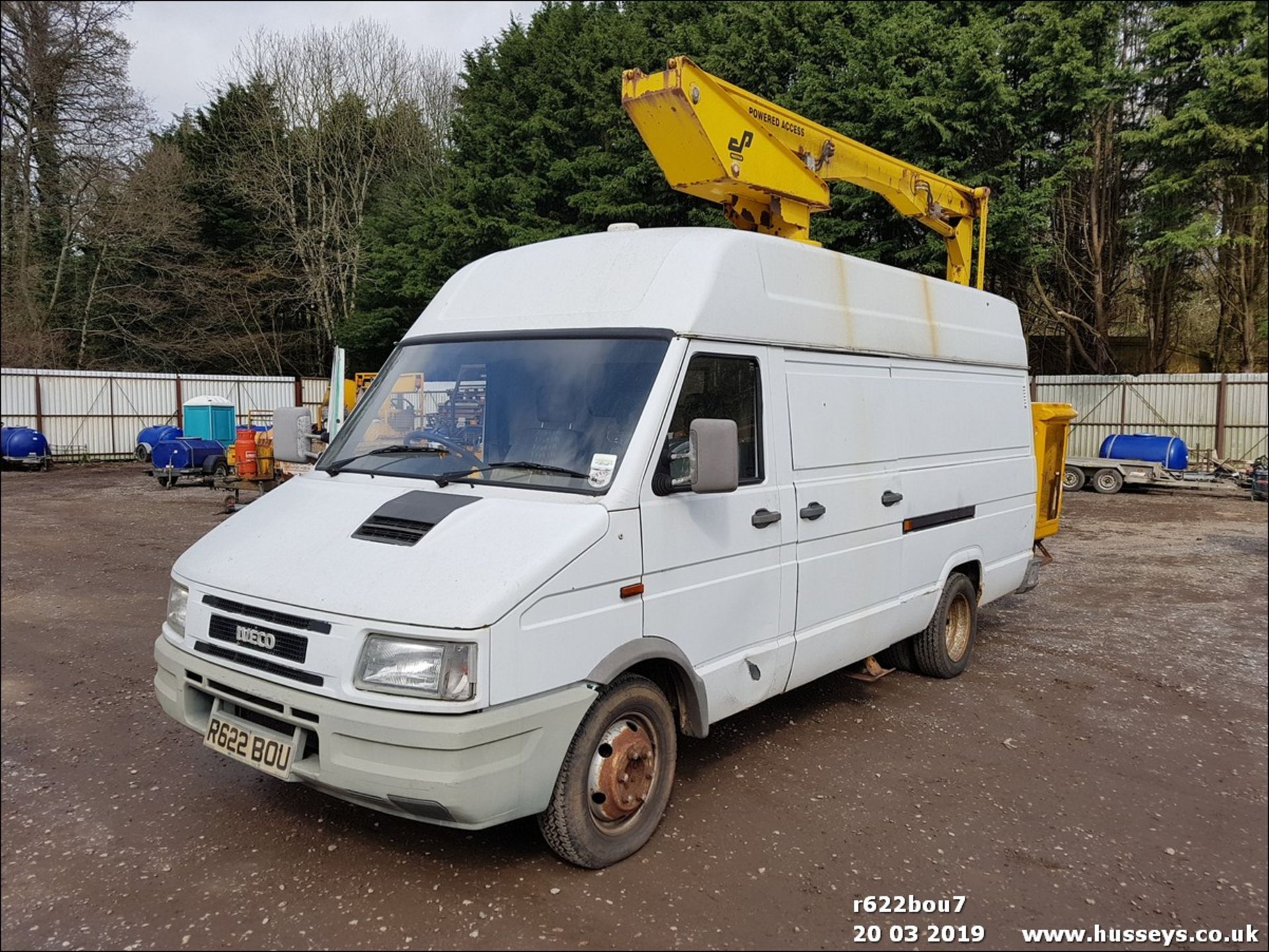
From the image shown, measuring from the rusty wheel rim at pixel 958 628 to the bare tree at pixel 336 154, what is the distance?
26698mm

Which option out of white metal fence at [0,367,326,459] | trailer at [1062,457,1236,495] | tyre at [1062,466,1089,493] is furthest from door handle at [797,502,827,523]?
tyre at [1062,466,1089,493]

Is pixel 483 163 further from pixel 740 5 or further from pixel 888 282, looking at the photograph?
pixel 888 282

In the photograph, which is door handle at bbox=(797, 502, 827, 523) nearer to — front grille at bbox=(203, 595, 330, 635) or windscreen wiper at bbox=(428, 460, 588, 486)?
windscreen wiper at bbox=(428, 460, 588, 486)

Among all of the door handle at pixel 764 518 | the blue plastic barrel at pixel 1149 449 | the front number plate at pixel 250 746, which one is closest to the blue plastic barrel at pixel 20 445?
the front number plate at pixel 250 746

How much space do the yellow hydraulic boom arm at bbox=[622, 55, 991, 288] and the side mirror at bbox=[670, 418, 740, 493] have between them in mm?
2867

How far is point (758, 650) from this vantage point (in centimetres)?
443

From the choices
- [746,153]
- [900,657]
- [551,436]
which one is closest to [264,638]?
[551,436]

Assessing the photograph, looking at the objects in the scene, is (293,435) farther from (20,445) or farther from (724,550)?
(20,445)

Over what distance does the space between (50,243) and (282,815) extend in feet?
10.1

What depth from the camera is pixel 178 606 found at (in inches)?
150

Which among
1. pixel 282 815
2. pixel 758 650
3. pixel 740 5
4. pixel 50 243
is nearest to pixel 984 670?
pixel 758 650

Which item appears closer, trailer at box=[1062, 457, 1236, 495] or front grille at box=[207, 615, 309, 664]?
front grille at box=[207, 615, 309, 664]

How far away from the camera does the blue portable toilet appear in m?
22.4

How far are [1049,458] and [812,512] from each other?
4.32 metres
